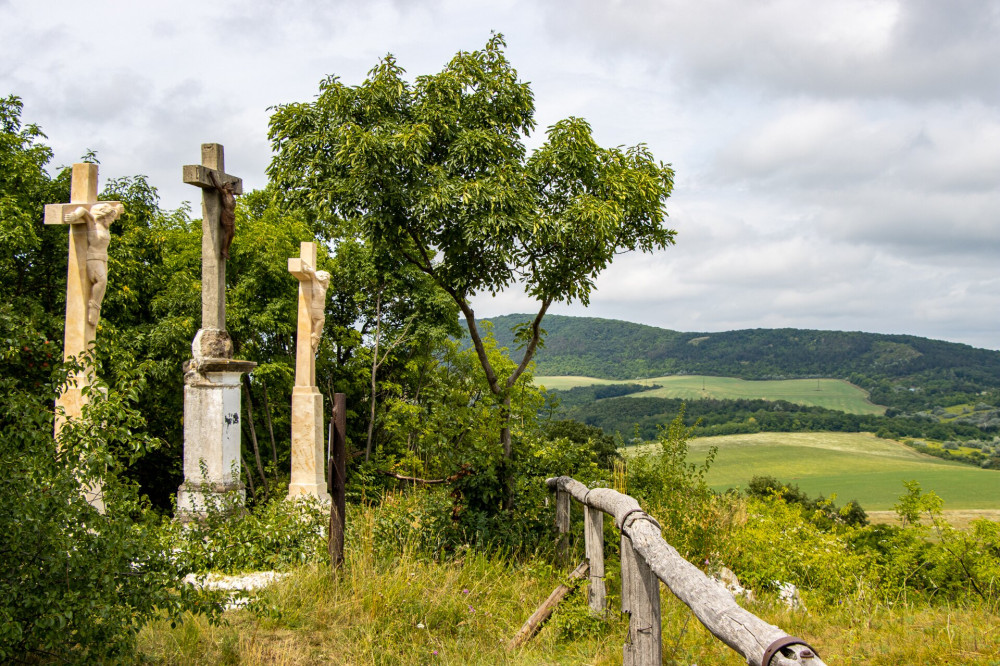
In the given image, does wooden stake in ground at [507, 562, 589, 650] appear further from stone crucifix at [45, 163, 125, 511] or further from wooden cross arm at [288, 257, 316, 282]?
wooden cross arm at [288, 257, 316, 282]

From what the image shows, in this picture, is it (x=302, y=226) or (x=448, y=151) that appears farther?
(x=302, y=226)

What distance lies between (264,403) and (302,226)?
451 cm

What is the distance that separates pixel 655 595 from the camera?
3.65 m

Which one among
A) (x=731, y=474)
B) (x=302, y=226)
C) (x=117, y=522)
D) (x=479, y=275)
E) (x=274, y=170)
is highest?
(x=302, y=226)

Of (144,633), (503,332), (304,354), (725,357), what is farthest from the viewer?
(725,357)

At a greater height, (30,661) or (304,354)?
(304,354)

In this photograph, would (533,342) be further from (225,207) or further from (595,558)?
(225,207)

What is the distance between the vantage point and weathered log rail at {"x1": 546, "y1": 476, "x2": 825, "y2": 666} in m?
2.35

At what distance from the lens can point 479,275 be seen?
285 inches

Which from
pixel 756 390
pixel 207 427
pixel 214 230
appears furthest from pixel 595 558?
pixel 756 390

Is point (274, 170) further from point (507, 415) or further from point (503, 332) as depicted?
point (503, 332)

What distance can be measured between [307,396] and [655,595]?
22.7 ft

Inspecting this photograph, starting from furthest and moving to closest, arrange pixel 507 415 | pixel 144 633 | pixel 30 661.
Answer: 1. pixel 507 415
2. pixel 144 633
3. pixel 30 661

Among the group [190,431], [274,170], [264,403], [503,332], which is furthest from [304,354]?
[503,332]
